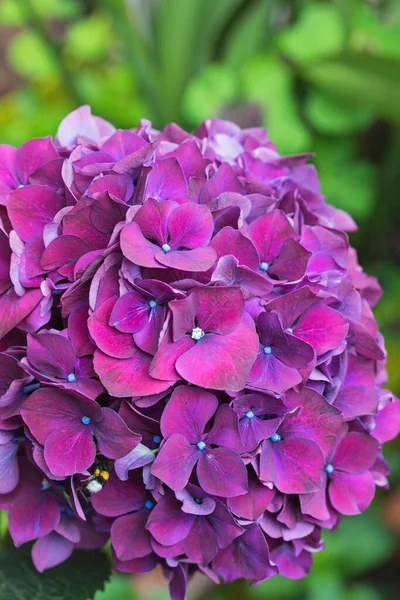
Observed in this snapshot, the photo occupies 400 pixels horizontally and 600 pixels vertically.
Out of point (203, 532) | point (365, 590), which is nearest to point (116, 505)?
point (203, 532)

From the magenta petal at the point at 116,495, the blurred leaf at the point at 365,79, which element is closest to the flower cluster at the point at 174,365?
the magenta petal at the point at 116,495

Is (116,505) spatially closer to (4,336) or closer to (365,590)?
(4,336)

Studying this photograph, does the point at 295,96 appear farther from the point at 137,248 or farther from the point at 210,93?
the point at 137,248

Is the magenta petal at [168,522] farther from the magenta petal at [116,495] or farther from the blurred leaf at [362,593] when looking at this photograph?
the blurred leaf at [362,593]

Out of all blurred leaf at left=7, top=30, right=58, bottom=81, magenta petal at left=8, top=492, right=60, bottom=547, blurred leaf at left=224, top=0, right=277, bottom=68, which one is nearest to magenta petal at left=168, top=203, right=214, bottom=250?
magenta petal at left=8, top=492, right=60, bottom=547

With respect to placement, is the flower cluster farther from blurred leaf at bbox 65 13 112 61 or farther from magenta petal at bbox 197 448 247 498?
blurred leaf at bbox 65 13 112 61

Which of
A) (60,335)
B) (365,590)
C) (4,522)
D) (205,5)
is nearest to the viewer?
(60,335)

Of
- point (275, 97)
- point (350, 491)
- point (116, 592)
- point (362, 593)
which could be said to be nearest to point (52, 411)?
point (350, 491)
